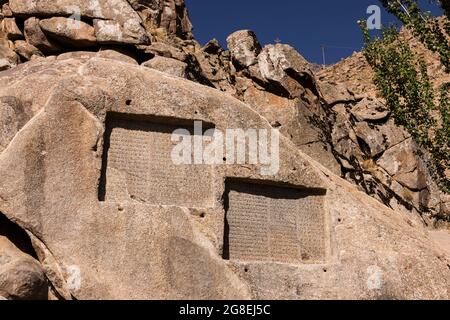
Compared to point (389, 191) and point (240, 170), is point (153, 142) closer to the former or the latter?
point (240, 170)

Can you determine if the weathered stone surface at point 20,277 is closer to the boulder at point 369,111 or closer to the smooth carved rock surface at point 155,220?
the smooth carved rock surface at point 155,220

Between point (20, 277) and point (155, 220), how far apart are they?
188 centimetres

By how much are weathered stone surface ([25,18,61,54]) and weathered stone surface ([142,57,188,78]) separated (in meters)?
2.50

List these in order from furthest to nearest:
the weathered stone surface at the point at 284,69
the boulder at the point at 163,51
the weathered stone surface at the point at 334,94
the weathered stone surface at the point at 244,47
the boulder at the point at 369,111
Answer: the weathered stone surface at the point at 334,94
the boulder at the point at 369,111
the weathered stone surface at the point at 244,47
the weathered stone surface at the point at 284,69
the boulder at the point at 163,51

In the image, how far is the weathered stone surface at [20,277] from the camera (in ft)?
22.3

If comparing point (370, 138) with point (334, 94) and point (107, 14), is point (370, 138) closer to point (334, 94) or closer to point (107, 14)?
point (334, 94)

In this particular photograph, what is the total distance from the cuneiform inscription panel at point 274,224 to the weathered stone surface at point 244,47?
861 cm

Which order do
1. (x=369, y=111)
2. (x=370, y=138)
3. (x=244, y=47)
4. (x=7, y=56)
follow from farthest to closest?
(x=369, y=111), (x=370, y=138), (x=244, y=47), (x=7, y=56)

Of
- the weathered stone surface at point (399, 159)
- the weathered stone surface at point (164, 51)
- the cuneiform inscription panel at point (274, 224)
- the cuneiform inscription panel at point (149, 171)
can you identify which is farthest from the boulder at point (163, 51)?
the weathered stone surface at point (399, 159)

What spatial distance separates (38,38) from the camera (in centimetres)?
1402

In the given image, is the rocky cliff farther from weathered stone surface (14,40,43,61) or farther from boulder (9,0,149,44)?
weathered stone surface (14,40,43,61)

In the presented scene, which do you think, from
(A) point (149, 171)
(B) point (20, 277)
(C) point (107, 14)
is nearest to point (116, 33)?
(C) point (107, 14)

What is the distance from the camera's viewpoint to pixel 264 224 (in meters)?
8.80

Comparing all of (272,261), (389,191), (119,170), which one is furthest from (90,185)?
(389,191)
